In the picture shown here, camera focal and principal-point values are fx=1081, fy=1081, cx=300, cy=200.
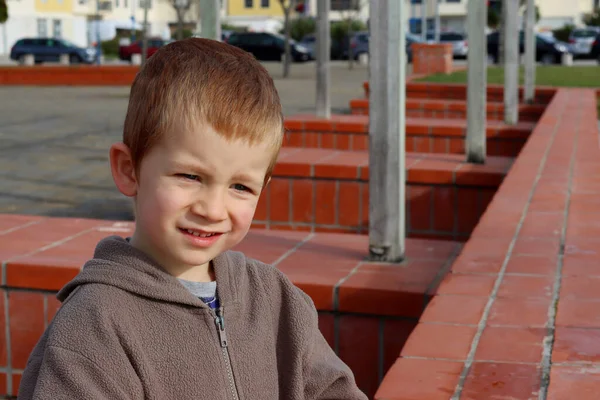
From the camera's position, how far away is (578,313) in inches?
Result: 105

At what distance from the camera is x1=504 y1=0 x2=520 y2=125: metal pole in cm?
795

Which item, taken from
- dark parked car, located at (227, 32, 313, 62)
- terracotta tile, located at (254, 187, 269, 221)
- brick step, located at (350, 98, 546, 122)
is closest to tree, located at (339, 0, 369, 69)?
dark parked car, located at (227, 32, 313, 62)

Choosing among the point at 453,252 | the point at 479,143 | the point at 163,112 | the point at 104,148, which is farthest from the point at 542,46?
the point at 163,112

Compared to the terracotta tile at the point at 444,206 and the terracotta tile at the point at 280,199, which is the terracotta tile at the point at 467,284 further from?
the terracotta tile at the point at 280,199

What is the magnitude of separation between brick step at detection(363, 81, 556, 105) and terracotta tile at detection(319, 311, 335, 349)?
7.80 m

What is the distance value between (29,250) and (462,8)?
7311 cm

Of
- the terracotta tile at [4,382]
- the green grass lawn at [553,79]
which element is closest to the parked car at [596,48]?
the green grass lawn at [553,79]

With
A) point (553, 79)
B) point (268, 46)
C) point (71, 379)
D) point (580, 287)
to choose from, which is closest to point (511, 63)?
point (580, 287)

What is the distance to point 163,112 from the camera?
155 cm

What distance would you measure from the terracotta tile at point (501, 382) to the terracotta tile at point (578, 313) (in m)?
0.34

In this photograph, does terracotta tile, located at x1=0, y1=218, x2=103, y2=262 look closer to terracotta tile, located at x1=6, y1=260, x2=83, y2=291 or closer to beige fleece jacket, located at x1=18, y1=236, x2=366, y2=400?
terracotta tile, located at x1=6, y1=260, x2=83, y2=291

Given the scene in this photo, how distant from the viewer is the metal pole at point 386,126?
360 cm

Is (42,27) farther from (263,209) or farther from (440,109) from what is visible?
(263,209)

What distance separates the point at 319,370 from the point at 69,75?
2485 centimetres
